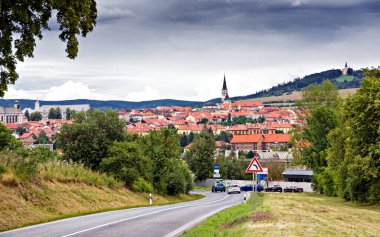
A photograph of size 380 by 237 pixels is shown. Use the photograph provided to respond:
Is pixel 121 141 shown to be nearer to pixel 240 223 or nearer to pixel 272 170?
pixel 240 223

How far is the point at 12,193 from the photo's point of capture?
22.0m

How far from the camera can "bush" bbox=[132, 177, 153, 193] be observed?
42912 mm

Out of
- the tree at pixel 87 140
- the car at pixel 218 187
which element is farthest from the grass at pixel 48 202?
the car at pixel 218 187

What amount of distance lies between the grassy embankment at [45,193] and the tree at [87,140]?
9.64m

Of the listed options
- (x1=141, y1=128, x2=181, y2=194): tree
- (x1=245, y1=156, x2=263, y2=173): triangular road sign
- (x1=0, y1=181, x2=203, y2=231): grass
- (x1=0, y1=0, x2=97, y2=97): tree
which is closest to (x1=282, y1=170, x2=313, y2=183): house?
(x1=141, y1=128, x2=181, y2=194): tree

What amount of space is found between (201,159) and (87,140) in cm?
6771

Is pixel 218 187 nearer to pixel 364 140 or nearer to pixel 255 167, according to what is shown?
pixel 364 140

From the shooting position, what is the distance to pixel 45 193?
81.2ft

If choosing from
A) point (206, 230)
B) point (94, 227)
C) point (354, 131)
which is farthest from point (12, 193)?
point (354, 131)

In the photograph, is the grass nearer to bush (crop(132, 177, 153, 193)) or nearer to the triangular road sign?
the triangular road sign

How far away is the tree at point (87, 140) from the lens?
44.4 m

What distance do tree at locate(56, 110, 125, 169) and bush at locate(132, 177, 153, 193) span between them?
324 cm

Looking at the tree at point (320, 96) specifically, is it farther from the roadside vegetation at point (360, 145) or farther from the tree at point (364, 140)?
the tree at point (364, 140)

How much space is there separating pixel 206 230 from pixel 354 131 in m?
25.8
